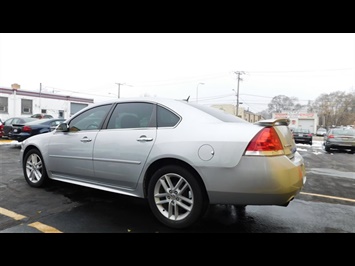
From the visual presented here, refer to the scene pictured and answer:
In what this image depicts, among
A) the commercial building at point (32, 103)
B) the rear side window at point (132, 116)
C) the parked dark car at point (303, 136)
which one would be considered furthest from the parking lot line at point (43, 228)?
the commercial building at point (32, 103)

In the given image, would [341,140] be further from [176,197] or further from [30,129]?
[30,129]

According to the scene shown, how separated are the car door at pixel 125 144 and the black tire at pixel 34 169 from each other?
1.39m

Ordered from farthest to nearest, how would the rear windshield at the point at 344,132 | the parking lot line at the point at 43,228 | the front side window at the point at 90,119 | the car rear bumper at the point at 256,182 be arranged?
the rear windshield at the point at 344,132, the front side window at the point at 90,119, the parking lot line at the point at 43,228, the car rear bumper at the point at 256,182

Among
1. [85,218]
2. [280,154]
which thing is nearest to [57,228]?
[85,218]

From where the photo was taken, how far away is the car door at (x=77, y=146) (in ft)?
12.5

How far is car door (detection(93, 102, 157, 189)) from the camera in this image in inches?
128

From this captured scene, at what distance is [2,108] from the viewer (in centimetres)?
2838

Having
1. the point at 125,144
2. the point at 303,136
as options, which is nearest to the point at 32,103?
the point at 303,136

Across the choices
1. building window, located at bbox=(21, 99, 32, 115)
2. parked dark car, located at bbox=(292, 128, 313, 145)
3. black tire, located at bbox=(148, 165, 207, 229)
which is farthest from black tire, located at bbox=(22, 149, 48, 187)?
building window, located at bbox=(21, 99, 32, 115)

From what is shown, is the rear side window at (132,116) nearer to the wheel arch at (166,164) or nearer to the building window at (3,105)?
the wheel arch at (166,164)

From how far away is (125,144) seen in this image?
3379mm

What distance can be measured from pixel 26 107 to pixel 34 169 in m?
30.3

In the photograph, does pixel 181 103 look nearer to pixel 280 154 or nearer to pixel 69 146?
pixel 280 154
